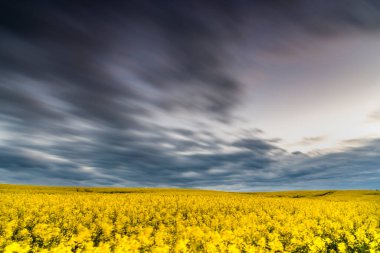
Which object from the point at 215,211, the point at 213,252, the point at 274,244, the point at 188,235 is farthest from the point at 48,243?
the point at 215,211

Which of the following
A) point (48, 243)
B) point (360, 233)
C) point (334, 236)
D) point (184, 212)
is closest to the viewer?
point (48, 243)

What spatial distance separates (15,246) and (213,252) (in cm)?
556

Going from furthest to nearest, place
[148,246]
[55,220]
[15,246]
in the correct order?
[55,220], [148,246], [15,246]

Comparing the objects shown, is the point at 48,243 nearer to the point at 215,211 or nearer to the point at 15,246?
the point at 15,246

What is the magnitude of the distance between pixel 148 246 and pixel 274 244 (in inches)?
186

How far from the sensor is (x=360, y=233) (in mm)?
14836

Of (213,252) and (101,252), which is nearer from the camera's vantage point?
(101,252)

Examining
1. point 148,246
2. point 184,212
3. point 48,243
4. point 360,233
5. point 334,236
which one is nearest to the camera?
point 148,246

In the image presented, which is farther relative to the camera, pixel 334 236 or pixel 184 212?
pixel 184 212

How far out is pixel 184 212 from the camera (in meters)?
25.5

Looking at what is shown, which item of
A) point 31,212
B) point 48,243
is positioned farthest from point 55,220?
point 48,243

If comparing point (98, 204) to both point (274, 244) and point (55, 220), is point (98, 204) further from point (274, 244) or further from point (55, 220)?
point (274, 244)

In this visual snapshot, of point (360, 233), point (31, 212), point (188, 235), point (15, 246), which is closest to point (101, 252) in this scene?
point (15, 246)

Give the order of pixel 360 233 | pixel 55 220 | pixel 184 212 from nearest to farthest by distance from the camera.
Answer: pixel 360 233 → pixel 55 220 → pixel 184 212
